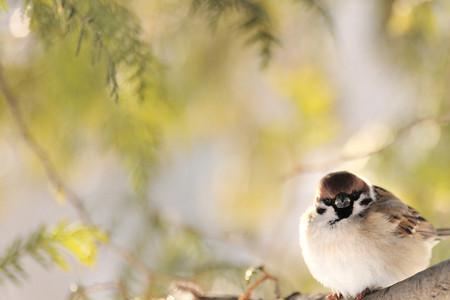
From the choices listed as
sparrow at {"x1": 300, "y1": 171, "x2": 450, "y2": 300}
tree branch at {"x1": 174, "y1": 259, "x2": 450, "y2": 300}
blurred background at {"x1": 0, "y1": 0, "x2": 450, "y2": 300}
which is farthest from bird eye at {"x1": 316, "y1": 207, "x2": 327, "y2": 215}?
tree branch at {"x1": 174, "y1": 259, "x2": 450, "y2": 300}

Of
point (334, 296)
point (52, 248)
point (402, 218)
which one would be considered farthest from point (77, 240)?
point (402, 218)

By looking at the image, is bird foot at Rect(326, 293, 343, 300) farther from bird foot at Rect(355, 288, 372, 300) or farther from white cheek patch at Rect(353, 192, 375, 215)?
white cheek patch at Rect(353, 192, 375, 215)

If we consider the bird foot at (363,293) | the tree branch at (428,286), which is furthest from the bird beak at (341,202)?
the tree branch at (428,286)

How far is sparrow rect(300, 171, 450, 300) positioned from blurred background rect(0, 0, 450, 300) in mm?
85

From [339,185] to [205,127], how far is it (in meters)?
0.83

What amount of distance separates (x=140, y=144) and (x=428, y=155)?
0.61 meters

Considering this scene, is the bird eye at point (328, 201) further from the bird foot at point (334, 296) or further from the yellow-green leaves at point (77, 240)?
the yellow-green leaves at point (77, 240)

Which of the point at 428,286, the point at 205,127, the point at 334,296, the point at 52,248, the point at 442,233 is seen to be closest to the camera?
the point at 428,286

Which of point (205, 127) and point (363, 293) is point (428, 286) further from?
point (205, 127)

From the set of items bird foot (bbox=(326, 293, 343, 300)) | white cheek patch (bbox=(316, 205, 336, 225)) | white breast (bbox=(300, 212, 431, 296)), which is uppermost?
white cheek patch (bbox=(316, 205, 336, 225))

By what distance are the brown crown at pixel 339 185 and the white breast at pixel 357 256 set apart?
4cm

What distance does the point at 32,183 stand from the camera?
1.91 meters

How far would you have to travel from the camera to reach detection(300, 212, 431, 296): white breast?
1.12 meters

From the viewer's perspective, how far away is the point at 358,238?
1.14 meters
